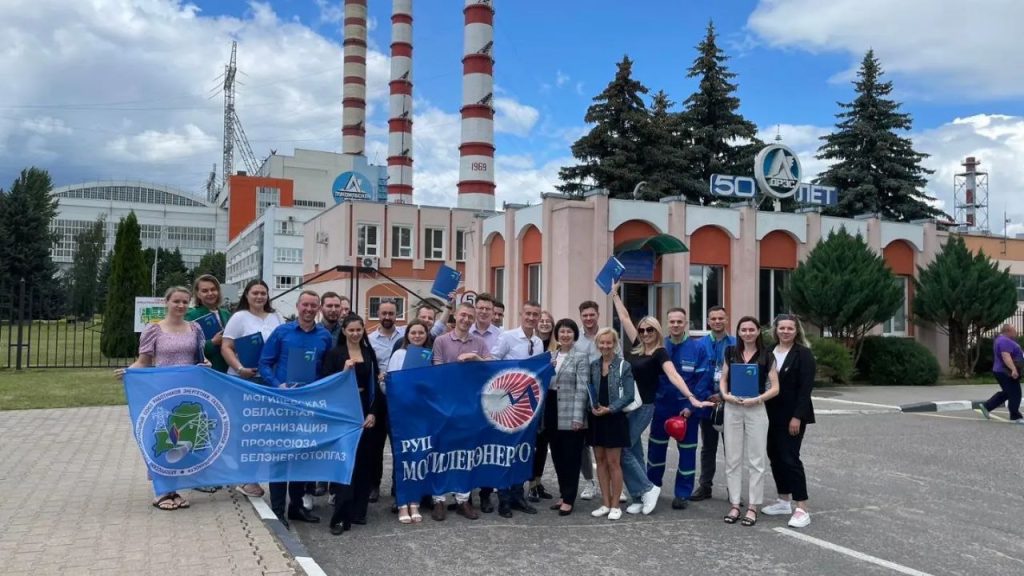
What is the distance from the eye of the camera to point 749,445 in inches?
271

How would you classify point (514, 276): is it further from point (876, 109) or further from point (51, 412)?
point (876, 109)

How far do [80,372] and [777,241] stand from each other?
65.4 feet

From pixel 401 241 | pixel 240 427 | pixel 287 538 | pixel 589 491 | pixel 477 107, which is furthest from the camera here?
pixel 477 107

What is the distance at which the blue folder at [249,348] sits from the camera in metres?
7.07

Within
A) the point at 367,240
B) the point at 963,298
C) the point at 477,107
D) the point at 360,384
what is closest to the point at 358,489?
the point at 360,384

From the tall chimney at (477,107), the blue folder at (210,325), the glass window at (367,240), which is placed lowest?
the blue folder at (210,325)

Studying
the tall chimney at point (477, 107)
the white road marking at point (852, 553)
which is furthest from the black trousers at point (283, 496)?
the tall chimney at point (477, 107)

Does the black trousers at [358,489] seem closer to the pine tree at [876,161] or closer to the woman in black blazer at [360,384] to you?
the woman in black blazer at [360,384]

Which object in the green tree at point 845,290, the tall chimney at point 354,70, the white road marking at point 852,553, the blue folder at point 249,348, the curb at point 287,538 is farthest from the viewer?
the tall chimney at point 354,70

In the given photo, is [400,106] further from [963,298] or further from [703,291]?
[963,298]

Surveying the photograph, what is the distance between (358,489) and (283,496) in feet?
2.11

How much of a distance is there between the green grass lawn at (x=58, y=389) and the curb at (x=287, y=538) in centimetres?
921

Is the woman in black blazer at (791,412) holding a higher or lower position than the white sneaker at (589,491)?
higher

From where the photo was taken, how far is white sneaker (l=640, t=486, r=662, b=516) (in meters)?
7.02
